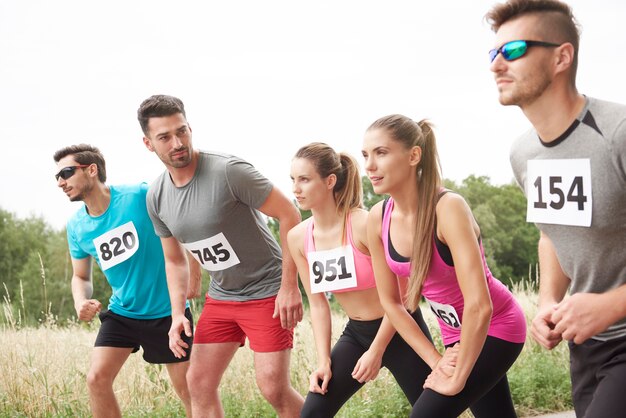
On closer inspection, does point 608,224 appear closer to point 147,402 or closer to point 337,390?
point 337,390

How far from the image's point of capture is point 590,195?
2.67 meters

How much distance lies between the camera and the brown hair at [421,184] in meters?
3.18

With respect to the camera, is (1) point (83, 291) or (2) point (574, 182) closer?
(2) point (574, 182)

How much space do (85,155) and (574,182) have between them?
3740 millimetres

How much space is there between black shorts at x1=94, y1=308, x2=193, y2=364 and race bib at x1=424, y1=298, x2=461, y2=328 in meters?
2.42

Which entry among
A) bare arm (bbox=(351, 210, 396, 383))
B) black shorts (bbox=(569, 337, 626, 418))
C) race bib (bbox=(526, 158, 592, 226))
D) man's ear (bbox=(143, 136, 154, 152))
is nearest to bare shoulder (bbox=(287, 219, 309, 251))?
bare arm (bbox=(351, 210, 396, 383))

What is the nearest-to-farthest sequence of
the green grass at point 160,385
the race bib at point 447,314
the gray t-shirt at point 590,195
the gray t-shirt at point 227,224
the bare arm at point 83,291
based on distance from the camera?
the gray t-shirt at point 590,195 < the race bib at point 447,314 < the gray t-shirt at point 227,224 < the bare arm at point 83,291 < the green grass at point 160,385

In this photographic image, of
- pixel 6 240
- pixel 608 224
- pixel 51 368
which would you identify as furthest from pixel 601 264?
pixel 6 240

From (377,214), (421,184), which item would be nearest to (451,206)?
(421,184)

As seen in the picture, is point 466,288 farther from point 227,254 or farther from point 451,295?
point 227,254

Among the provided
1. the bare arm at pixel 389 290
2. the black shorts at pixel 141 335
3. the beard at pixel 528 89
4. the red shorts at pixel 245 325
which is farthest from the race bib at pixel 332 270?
the black shorts at pixel 141 335

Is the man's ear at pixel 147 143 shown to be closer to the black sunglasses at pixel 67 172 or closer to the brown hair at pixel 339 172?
the black sunglasses at pixel 67 172

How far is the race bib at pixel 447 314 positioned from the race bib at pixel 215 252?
5.02ft

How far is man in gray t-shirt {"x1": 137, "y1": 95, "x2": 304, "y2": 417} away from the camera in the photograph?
14.8 feet
